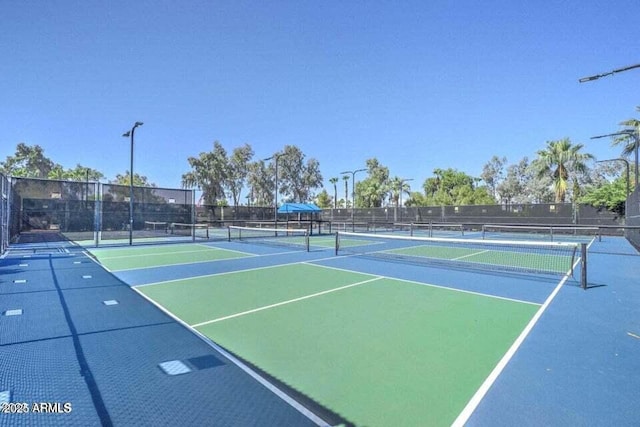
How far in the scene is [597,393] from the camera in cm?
309

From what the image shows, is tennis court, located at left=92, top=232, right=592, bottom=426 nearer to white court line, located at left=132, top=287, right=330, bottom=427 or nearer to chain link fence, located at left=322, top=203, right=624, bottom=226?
white court line, located at left=132, top=287, right=330, bottom=427

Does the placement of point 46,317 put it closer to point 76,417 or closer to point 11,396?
point 11,396

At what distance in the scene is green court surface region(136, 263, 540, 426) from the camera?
3020 millimetres

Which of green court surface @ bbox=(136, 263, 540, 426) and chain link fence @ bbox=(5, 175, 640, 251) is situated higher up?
chain link fence @ bbox=(5, 175, 640, 251)

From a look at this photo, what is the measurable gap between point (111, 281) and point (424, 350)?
274 inches

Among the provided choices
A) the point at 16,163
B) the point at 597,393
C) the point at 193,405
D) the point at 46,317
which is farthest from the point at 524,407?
the point at 16,163

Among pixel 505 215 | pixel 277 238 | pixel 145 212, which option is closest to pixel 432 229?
pixel 505 215

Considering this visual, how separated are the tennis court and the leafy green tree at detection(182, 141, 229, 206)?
43.2 meters

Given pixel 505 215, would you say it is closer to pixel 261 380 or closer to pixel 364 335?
pixel 364 335

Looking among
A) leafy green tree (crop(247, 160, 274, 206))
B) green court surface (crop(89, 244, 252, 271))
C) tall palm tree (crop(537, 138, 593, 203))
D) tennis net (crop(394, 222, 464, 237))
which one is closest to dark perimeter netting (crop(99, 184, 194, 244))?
green court surface (crop(89, 244, 252, 271))

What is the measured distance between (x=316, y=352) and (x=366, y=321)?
1368mm

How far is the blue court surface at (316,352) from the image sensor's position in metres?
2.77

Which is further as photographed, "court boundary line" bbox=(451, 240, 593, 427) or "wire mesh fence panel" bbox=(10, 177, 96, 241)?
"wire mesh fence panel" bbox=(10, 177, 96, 241)

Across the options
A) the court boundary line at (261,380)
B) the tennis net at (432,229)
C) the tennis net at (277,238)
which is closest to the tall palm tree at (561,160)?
the tennis net at (432,229)
